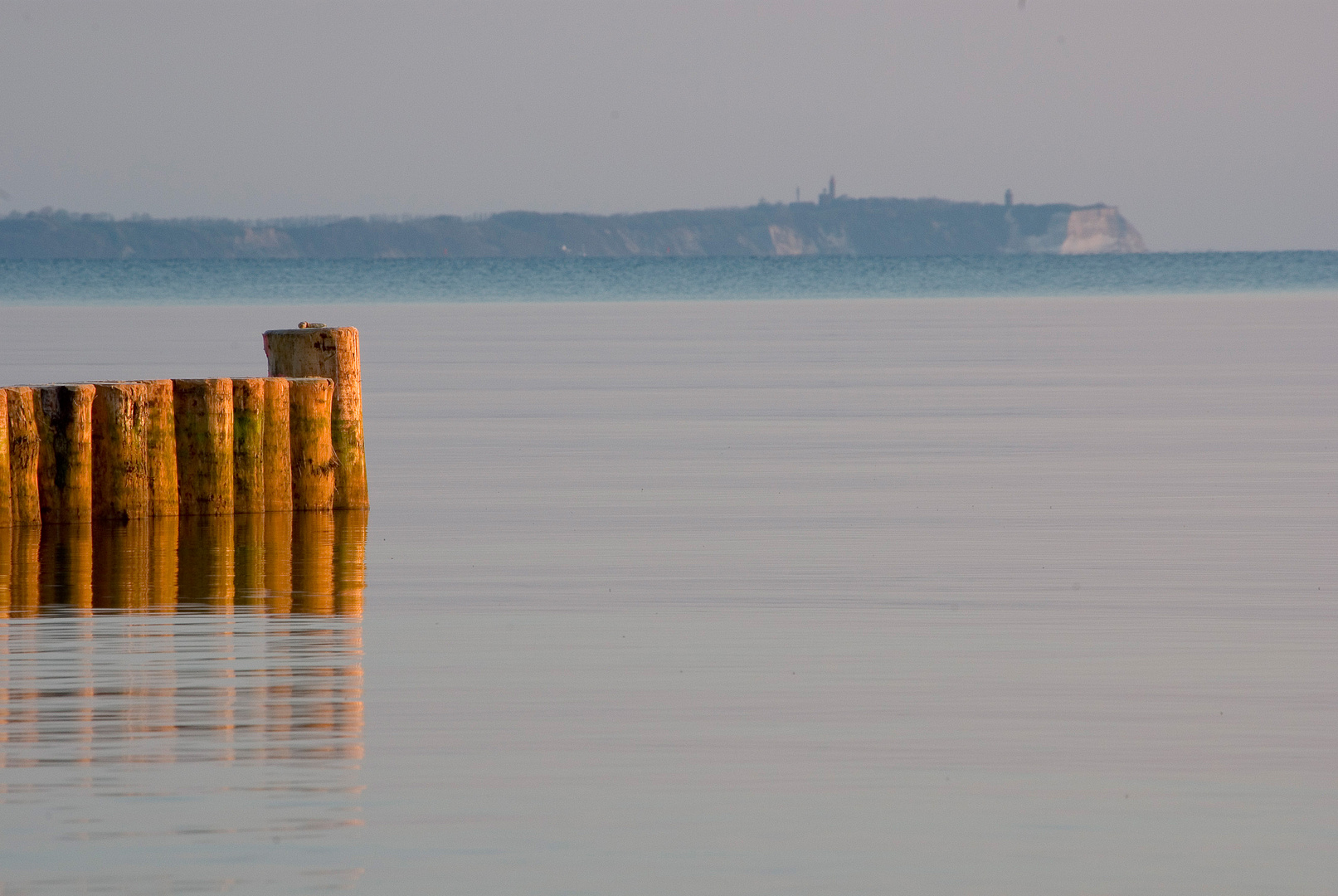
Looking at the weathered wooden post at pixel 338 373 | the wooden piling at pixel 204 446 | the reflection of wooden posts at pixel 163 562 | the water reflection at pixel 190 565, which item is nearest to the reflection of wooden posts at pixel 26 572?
the water reflection at pixel 190 565

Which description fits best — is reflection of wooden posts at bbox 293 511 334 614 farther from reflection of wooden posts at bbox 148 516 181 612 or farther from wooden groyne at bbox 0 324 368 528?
reflection of wooden posts at bbox 148 516 181 612

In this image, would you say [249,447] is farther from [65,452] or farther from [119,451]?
[65,452]

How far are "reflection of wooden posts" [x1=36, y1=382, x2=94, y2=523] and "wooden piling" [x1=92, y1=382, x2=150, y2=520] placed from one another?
0.25 feet

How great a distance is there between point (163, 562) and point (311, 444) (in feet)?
8.38

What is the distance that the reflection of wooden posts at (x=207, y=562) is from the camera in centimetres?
1234

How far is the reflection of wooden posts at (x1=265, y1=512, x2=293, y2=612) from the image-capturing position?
12.3 m

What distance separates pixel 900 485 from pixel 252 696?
9.55 meters

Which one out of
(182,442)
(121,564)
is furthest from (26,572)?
(182,442)

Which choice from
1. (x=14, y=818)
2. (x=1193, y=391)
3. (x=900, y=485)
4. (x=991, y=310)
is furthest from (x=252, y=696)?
(x=991, y=310)

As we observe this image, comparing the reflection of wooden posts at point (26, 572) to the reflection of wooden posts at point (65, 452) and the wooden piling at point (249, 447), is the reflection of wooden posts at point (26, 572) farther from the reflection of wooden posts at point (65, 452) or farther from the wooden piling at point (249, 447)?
the wooden piling at point (249, 447)

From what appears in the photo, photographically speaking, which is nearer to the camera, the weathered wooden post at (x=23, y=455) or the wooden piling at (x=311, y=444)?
the weathered wooden post at (x=23, y=455)

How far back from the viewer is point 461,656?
34.8ft

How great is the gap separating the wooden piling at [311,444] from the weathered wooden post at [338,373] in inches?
6.8

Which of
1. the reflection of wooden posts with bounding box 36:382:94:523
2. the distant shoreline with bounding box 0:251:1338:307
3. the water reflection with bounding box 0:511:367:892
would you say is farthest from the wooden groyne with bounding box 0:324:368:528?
the distant shoreline with bounding box 0:251:1338:307
